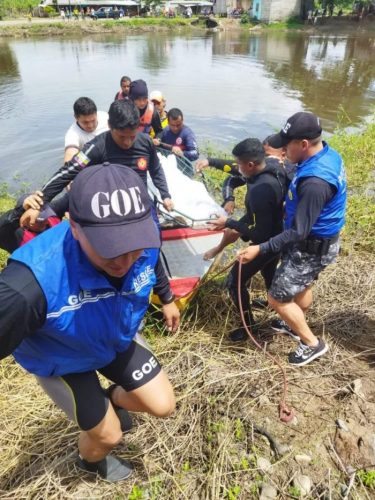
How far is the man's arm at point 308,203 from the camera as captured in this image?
2.45m

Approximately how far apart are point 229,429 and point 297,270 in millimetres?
1169

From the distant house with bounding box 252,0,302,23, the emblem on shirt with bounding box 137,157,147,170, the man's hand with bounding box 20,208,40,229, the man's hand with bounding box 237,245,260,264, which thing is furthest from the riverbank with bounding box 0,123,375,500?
the distant house with bounding box 252,0,302,23

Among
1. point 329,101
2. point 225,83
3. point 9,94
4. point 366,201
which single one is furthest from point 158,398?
point 225,83

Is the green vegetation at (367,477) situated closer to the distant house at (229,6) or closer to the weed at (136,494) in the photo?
the weed at (136,494)

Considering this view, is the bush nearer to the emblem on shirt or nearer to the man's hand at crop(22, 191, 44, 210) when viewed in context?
the emblem on shirt

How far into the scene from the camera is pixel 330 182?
247cm

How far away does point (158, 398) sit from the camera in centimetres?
211

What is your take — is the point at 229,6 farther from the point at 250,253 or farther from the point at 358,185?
the point at 250,253

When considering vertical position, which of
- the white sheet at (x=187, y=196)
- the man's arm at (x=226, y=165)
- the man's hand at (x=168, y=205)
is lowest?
the white sheet at (x=187, y=196)

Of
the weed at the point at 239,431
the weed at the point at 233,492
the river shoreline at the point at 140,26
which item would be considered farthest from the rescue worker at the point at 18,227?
the river shoreline at the point at 140,26

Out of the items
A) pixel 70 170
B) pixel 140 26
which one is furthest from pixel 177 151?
pixel 140 26

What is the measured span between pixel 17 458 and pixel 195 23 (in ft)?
185

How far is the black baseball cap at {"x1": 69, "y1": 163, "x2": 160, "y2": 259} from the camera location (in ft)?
4.48

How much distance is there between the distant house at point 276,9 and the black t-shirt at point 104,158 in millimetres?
52397
